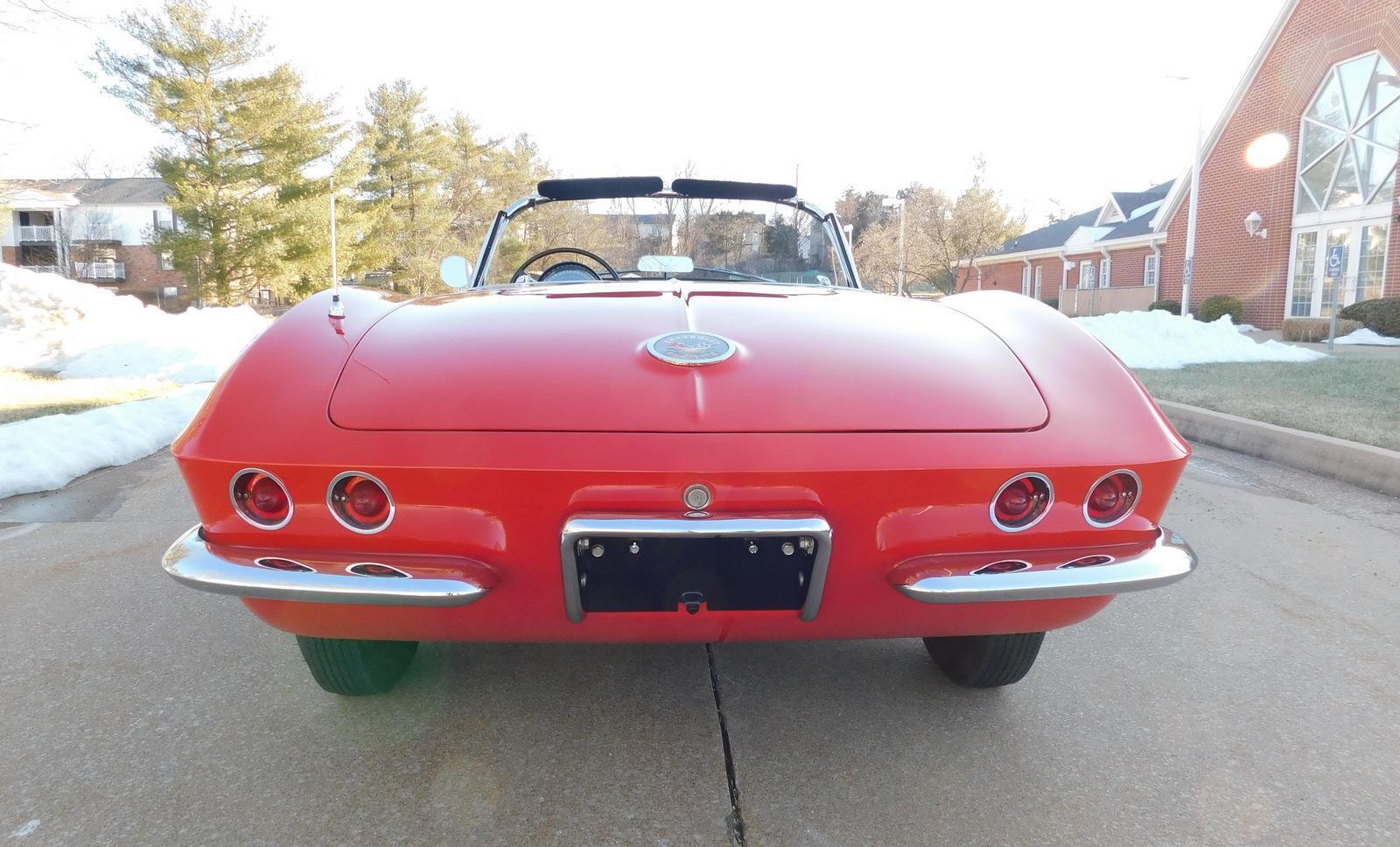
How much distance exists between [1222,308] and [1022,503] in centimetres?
2260

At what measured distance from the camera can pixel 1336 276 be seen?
13.3m

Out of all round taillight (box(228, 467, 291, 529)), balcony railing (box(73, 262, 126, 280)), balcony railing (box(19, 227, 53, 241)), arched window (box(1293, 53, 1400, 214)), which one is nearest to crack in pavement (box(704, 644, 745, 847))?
round taillight (box(228, 467, 291, 529))

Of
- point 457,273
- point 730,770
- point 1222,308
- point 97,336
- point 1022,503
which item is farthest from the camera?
point 1222,308

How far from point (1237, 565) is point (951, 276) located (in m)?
31.5

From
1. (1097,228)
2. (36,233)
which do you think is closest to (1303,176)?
(1097,228)

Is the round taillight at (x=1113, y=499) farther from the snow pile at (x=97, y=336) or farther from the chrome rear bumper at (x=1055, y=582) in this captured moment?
the snow pile at (x=97, y=336)

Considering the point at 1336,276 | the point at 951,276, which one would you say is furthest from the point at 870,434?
the point at 951,276

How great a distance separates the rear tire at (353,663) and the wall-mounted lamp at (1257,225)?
23.2 meters

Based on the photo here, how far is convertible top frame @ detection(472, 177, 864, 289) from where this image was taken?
10.8 feet

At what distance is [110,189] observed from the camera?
162 feet

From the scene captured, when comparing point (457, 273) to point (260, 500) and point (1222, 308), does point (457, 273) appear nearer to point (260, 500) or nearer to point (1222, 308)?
point (260, 500)

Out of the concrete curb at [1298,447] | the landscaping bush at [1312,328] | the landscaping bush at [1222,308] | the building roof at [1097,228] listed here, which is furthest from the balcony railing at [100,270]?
the concrete curb at [1298,447]

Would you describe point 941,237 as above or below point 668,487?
above

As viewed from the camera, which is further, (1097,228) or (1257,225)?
(1097,228)
